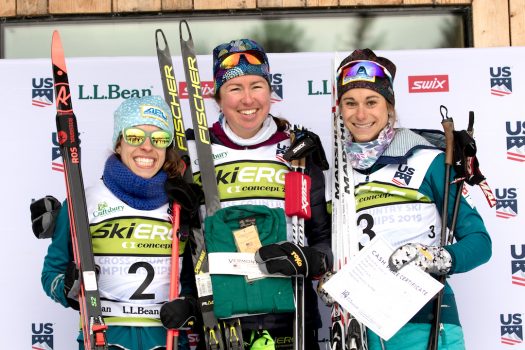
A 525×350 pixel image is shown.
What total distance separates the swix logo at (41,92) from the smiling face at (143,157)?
1253 mm

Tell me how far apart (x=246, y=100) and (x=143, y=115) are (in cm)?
46

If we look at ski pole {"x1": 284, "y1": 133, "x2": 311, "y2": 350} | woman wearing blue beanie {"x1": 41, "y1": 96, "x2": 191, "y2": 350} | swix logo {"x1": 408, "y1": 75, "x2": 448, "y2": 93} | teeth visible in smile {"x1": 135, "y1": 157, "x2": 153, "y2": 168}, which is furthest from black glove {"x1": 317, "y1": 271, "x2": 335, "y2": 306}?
swix logo {"x1": 408, "y1": 75, "x2": 448, "y2": 93}

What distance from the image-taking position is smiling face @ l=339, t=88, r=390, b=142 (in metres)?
3.79

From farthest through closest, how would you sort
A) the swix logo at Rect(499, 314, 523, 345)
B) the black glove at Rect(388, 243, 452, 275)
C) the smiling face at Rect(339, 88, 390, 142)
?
the swix logo at Rect(499, 314, 523, 345) → the smiling face at Rect(339, 88, 390, 142) → the black glove at Rect(388, 243, 452, 275)

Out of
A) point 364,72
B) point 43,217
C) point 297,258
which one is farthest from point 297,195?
point 43,217

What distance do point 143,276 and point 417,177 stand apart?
1.19 m

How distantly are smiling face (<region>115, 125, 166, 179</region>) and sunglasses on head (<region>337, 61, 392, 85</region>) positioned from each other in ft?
2.72

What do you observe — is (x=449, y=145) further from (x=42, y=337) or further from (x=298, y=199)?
(x=42, y=337)

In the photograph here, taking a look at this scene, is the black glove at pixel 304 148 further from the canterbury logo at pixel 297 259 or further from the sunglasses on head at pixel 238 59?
the canterbury logo at pixel 297 259

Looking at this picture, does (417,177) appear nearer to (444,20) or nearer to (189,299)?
(189,299)

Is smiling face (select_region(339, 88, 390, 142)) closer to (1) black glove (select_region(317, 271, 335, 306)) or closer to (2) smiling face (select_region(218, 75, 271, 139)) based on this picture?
(2) smiling face (select_region(218, 75, 271, 139))

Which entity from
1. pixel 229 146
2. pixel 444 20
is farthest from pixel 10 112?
pixel 444 20

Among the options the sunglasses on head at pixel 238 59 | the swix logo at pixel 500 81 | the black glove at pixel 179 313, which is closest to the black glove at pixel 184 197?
the black glove at pixel 179 313

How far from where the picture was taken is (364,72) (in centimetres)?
380
